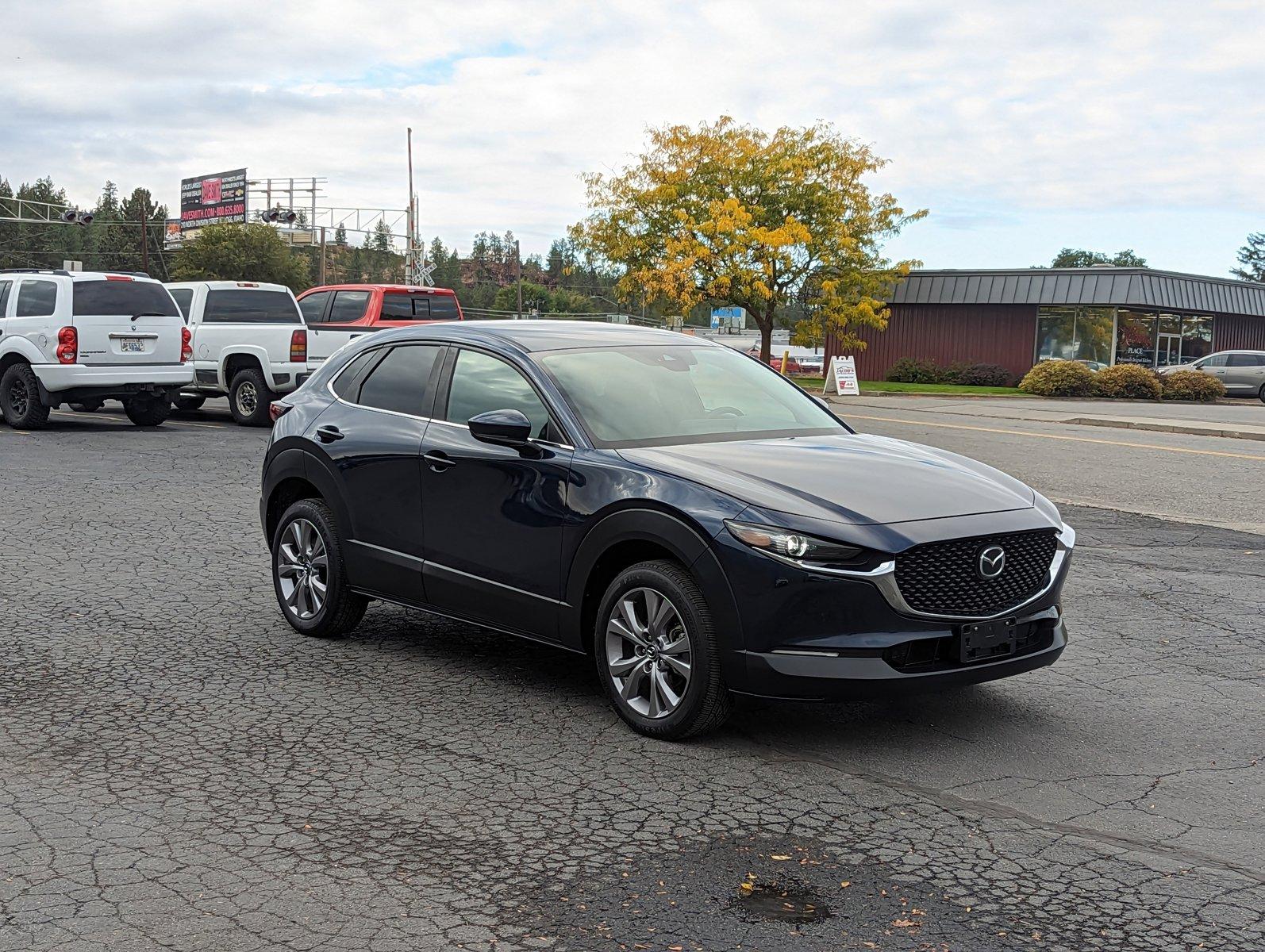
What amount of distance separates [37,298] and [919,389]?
31.4 metres

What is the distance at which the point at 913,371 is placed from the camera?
50.8 meters

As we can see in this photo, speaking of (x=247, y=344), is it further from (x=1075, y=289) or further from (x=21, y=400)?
(x=1075, y=289)

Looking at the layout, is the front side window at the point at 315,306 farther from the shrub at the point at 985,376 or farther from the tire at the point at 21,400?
the shrub at the point at 985,376

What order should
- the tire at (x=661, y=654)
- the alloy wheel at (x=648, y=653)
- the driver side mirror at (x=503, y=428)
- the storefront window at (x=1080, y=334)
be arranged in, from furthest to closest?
the storefront window at (x=1080, y=334)
the driver side mirror at (x=503, y=428)
the alloy wheel at (x=648, y=653)
the tire at (x=661, y=654)

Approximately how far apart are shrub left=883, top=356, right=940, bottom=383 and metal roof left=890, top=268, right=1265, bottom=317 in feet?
9.36

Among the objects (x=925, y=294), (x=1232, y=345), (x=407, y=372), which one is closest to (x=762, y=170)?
(x=925, y=294)

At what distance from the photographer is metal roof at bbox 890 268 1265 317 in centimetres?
4862

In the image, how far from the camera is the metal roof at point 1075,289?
48625mm

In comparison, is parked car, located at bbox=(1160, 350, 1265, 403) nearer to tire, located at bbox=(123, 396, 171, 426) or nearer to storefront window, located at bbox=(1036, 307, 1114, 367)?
storefront window, located at bbox=(1036, 307, 1114, 367)

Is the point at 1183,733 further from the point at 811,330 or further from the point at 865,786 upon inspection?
the point at 811,330

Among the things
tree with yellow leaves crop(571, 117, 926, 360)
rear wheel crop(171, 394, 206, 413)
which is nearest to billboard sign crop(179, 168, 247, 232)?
tree with yellow leaves crop(571, 117, 926, 360)

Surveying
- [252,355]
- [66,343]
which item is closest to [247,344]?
[252,355]

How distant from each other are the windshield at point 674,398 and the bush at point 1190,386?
119ft

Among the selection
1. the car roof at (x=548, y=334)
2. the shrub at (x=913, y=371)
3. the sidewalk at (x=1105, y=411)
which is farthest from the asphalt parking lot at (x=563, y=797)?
the shrub at (x=913, y=371)
